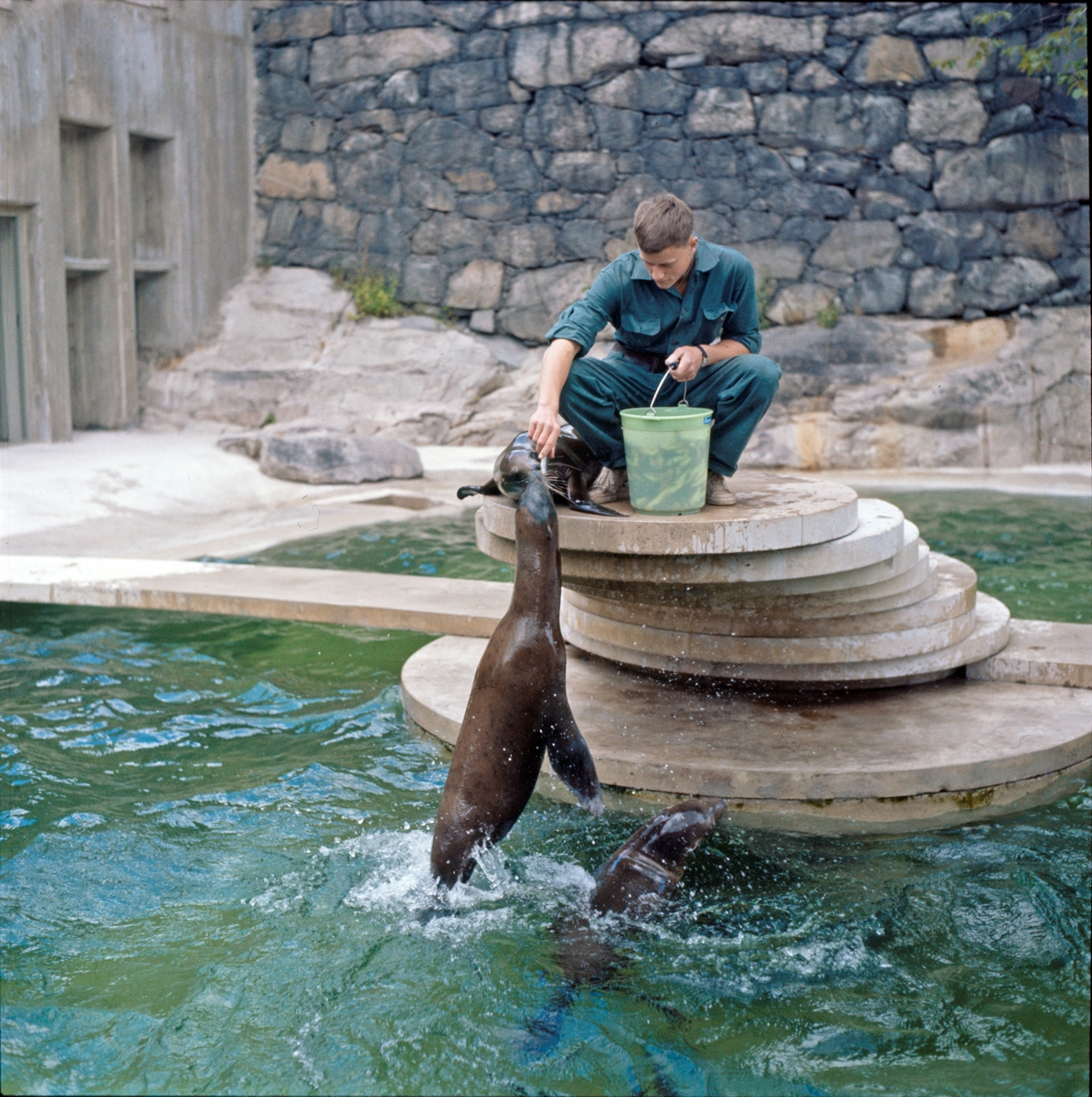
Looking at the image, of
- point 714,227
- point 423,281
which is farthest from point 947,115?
point 423,281

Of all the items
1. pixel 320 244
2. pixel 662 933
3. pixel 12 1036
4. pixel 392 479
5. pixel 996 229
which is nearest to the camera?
pixel 12 1036

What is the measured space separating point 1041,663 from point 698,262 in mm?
1988

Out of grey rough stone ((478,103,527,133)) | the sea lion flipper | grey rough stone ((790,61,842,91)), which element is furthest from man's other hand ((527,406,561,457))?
grey rough stone ((478,103,527,133))

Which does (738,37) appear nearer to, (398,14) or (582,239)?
(582,239)

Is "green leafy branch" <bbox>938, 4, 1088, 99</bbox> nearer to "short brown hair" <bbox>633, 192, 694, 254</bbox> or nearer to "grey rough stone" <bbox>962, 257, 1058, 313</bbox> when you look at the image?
"grey rough stone" <bbox>962, 257, 1058, 313</bbox>

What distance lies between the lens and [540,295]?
40.8 feet

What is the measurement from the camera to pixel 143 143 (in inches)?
473

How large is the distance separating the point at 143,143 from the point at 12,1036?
10.9m

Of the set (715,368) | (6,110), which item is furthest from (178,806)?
(6,110)

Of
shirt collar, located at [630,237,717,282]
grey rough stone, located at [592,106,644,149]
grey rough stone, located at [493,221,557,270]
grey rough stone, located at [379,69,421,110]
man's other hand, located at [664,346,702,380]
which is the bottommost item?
man's other hand, located at [664,346,702,380]

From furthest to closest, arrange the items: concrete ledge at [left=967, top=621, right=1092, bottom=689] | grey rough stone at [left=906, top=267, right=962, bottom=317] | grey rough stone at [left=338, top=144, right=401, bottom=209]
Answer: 1. grey rough stone at [left=338, top=144, right=401, bottom=209]
2. grey rough stone at [left=906, top=267, right=962, bottom=317]
3. concrete ledge at [left=967, top=621, right=1092, bottom=689]

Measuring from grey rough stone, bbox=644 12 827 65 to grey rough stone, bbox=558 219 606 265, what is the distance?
171 cm

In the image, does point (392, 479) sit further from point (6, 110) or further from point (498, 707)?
point (498, 707)

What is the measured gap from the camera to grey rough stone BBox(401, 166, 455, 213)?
12.6 meters
